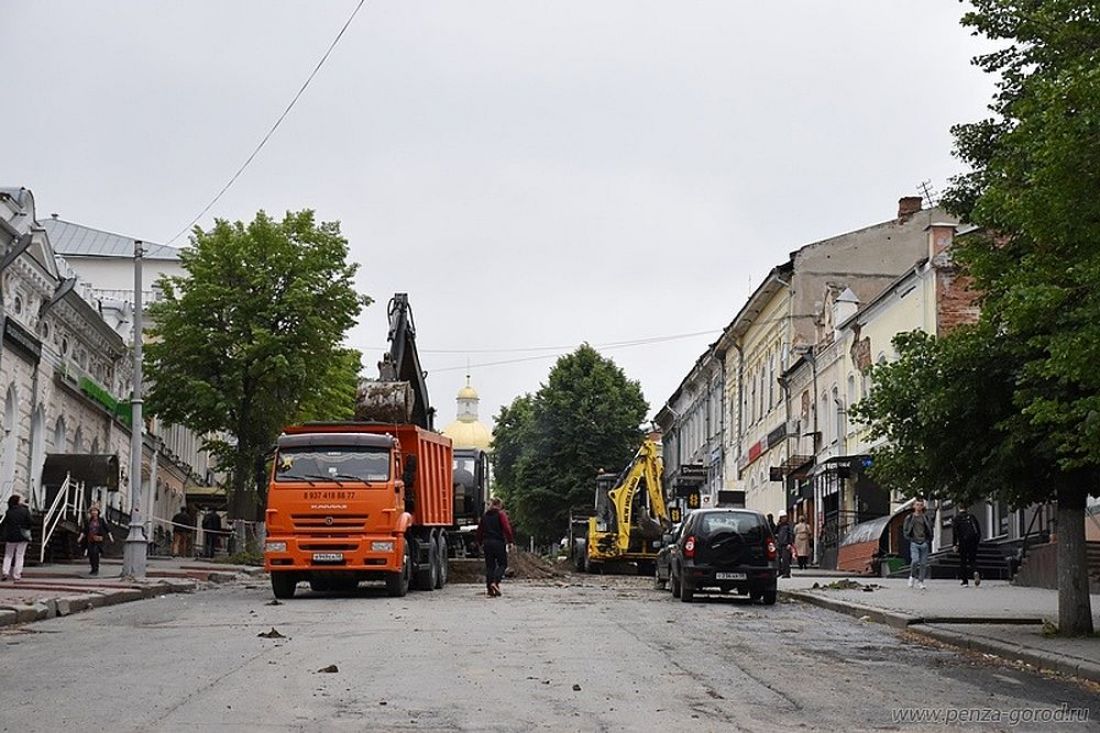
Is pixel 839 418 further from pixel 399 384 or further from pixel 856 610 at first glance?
pixel 856 610

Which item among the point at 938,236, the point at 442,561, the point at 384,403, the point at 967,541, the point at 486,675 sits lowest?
the point at 486,675

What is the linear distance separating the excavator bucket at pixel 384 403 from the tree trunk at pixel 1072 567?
15661 mm

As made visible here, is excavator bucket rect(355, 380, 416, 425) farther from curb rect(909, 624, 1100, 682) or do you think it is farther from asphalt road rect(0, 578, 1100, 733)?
curb rect(909, 624, 1100, 682)

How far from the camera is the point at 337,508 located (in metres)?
25.7

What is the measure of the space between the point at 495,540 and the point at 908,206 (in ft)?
104

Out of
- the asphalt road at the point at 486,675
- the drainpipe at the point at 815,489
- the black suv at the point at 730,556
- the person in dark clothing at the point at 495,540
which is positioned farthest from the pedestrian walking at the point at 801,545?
the asphalt road at the point at 486,675

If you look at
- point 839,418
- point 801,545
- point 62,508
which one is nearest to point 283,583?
point 62,508

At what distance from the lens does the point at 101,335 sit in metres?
48.8

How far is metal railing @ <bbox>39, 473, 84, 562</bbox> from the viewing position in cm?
3650

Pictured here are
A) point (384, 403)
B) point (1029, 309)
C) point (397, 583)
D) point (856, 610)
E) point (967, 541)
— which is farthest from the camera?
point (967, 541)

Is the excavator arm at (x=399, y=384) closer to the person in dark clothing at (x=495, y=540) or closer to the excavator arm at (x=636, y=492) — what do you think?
the person in dark clothing at (x=495, y=540)

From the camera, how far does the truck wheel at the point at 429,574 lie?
1150 inches

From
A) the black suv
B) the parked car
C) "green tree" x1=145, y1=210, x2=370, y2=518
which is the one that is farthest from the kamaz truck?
"green tree" x1=145, y1=210, x2=370, y2=518

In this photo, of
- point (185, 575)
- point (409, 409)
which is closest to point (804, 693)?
point (409, 409)
